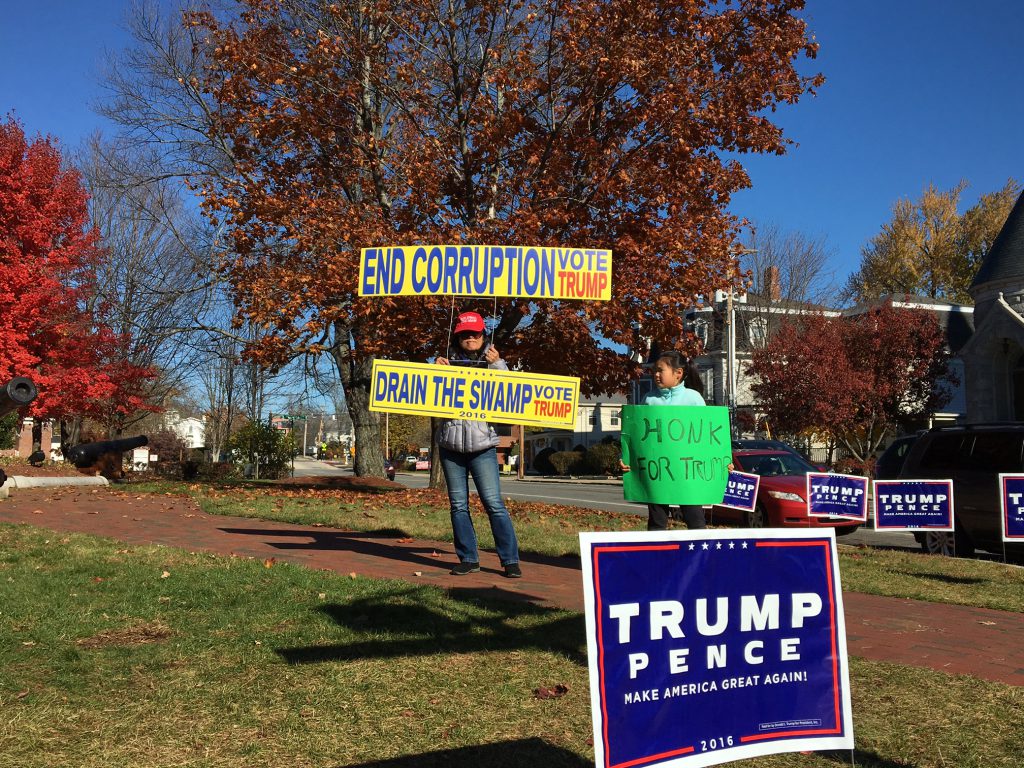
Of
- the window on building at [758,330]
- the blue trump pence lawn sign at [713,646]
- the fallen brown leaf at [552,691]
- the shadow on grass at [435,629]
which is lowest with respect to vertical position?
the fallen brown leaf at [552,691]

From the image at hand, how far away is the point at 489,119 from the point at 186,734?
40.7ft

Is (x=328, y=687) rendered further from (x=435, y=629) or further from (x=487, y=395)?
(x=487, y=395)

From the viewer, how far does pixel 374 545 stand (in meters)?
8.35

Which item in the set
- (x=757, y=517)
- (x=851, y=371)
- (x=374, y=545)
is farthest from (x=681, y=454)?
(x=851, y=371)

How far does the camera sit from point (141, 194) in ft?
75.9

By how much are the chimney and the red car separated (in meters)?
23.6

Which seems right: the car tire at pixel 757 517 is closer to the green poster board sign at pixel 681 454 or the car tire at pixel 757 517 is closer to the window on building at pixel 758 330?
the green poster board sign at pixel 681 454

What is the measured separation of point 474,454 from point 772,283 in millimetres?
33577

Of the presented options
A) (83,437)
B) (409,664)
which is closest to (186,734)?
(409,664)

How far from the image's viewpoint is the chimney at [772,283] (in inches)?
1467

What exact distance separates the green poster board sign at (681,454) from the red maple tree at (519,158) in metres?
7.27

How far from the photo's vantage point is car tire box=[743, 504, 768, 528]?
45.4 feet

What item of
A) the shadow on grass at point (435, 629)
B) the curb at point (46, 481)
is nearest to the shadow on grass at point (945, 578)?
the shadow on grass at point (435, 629)

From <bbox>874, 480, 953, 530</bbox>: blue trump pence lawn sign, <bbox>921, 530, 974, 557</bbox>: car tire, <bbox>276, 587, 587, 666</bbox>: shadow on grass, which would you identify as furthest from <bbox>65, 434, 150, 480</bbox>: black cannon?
<bbox>921, 530, 974, 557</bbox>: car tire
